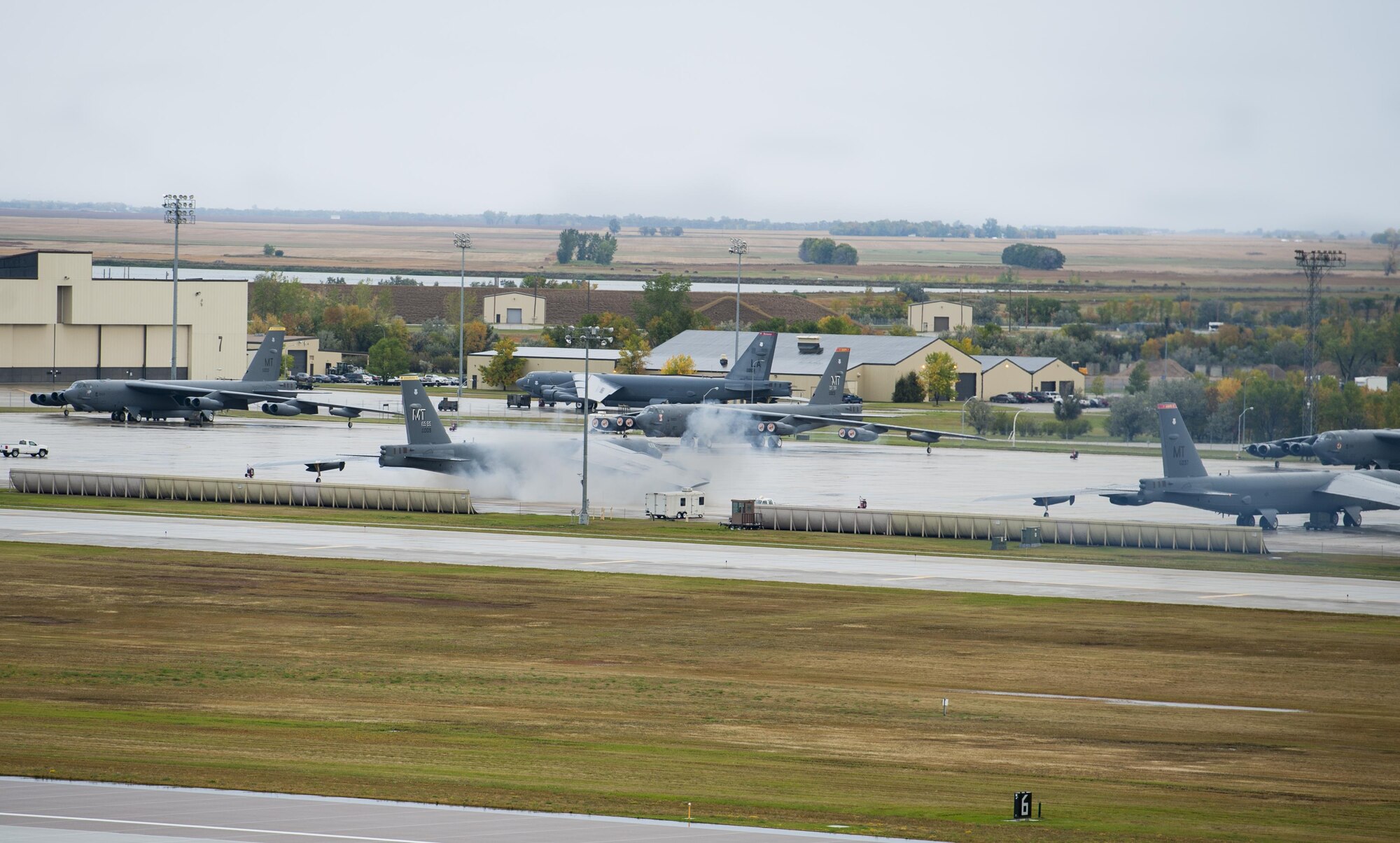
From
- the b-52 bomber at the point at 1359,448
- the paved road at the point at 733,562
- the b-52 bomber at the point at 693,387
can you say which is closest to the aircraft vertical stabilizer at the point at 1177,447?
the paved road at the point at 733,562

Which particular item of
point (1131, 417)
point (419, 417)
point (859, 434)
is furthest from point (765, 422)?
Answer: point (419, 417)

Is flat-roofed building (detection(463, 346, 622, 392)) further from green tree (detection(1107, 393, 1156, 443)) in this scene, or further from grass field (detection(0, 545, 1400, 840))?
grass field (detection(0, 545, 1400, 840))

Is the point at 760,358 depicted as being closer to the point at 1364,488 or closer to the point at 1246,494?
the point at 1246,494

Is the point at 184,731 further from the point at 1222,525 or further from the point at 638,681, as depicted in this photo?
the point at 1222,525

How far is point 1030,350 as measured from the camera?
6161 inches

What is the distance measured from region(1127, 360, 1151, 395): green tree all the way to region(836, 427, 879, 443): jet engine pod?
1980 centimetres

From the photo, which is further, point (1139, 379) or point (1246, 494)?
point (1139, 379)

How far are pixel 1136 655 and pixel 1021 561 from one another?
674 inches

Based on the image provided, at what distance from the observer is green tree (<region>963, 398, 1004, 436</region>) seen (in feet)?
371

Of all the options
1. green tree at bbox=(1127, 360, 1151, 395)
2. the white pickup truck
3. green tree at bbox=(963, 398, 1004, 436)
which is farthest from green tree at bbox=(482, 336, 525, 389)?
the white pickup truck

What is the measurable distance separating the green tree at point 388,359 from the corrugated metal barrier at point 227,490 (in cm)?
8317

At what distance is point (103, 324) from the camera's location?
129m

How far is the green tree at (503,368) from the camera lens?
144m

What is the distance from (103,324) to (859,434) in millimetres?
70401
